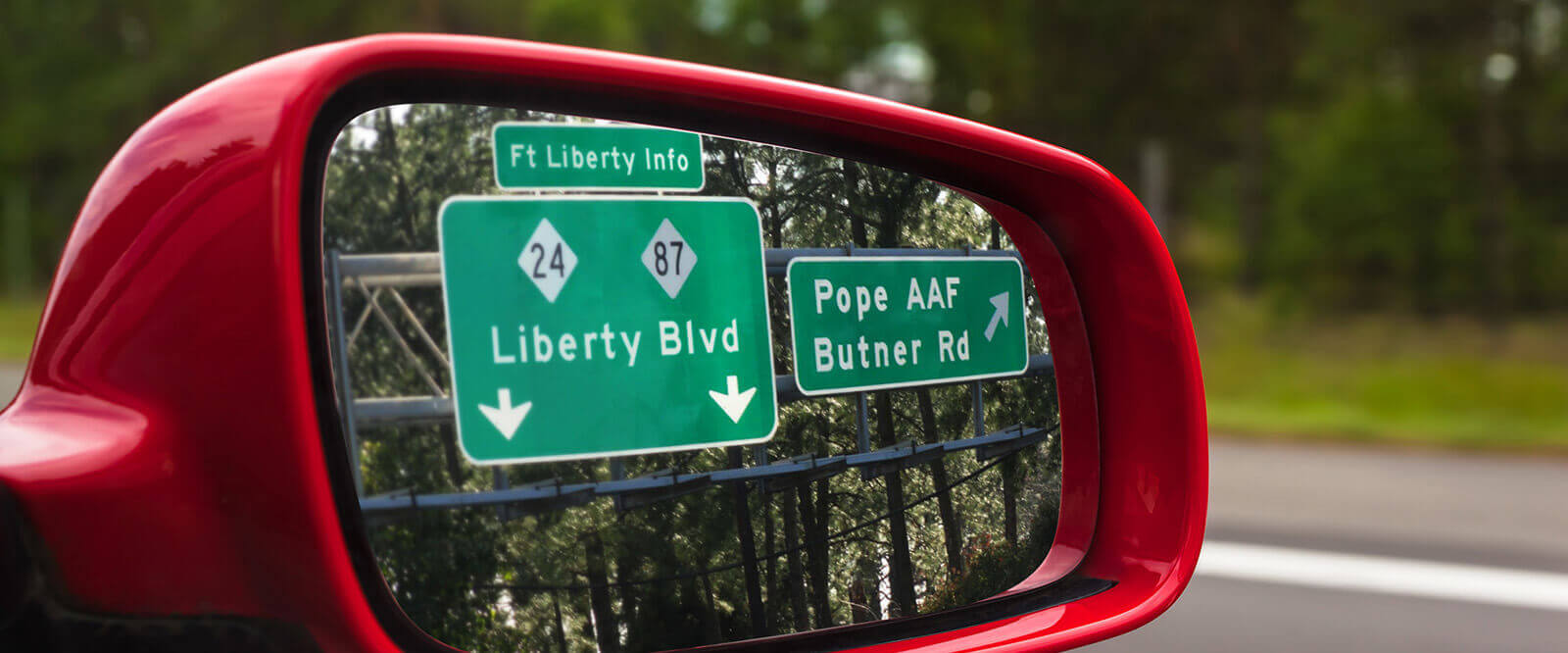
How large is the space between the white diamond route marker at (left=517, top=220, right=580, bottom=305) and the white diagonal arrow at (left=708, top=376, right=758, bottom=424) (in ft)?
0.47

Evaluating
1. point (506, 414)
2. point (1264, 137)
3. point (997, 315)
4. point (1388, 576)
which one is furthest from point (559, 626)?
point (1264, 137)

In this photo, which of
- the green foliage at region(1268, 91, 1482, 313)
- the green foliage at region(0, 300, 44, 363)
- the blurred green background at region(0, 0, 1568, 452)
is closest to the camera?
the blurred green background at region(0, 0, 1568, 452)

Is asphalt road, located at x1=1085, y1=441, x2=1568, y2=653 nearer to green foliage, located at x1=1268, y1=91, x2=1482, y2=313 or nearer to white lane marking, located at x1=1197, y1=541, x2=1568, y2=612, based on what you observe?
white lane marking, located at x1=1197, y1=541, x2=1568, y2=612

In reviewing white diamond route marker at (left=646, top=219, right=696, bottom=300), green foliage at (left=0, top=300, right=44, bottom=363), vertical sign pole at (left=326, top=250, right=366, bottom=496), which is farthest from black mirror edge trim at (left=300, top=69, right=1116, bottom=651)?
green foliage at (left=0, top=300, right=44, bottom=363)

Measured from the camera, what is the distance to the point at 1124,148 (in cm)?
2675

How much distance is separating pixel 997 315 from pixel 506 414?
1.64 feet

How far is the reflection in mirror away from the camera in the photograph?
0.73 metres

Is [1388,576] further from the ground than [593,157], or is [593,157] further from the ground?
[593,157]

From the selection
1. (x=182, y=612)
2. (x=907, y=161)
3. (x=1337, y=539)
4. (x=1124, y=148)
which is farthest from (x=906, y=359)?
(x=1124, y=148)

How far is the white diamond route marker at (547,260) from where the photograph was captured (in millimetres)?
767

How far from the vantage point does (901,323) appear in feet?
3.24

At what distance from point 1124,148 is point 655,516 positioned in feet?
89.4

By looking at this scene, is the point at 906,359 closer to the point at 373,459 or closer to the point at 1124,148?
the point at 373,459

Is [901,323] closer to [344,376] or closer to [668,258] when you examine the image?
[668,258]
